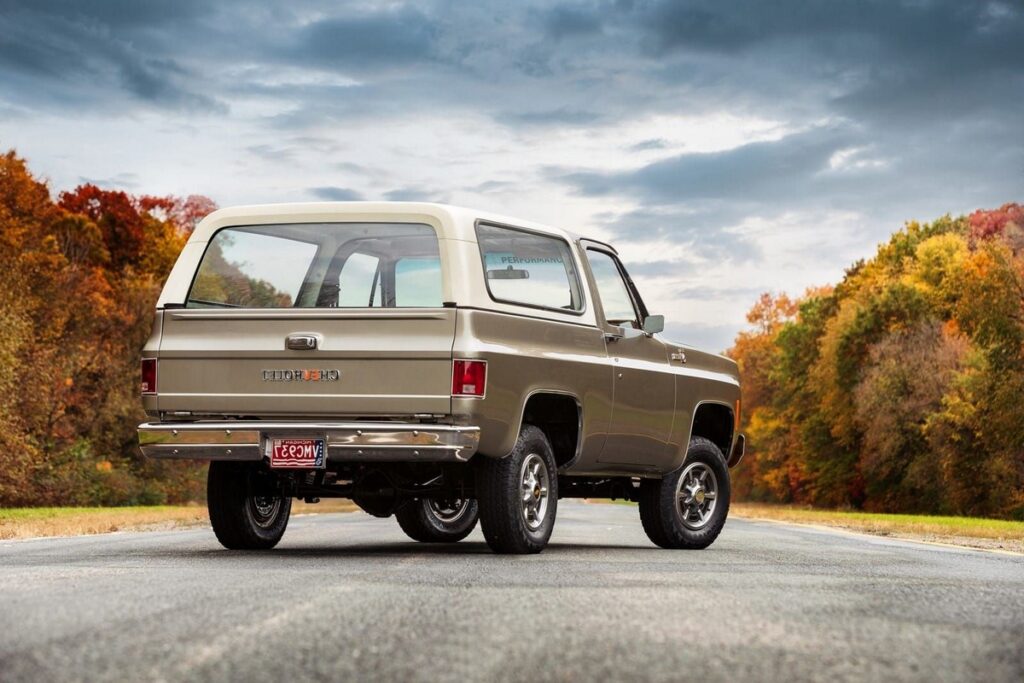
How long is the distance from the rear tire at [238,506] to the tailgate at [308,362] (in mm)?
1010

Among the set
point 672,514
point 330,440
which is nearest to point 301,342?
point 330,440

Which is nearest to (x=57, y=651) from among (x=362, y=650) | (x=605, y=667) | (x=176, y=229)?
(x=362, y=650)

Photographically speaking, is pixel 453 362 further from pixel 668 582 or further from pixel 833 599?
pixel 833 599

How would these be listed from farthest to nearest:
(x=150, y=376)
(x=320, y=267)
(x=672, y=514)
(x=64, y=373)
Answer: (x=64, y=373) < (x=672, y=514) < (x=320, y=267) < (x=150, y=376)

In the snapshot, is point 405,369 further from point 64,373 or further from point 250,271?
point 64,373

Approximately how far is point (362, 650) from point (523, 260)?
5945mm

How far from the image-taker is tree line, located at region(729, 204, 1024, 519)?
138 ft

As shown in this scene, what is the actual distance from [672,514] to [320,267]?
3.65m

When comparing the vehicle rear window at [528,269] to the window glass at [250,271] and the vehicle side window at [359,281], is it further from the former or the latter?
the window glass at [250,271]

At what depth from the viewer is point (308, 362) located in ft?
33.3

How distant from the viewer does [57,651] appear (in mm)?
5266

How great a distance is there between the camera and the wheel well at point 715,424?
13398mm

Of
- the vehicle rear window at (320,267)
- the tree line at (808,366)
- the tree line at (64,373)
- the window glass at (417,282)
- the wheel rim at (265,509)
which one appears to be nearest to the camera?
the window glass at (417,282)

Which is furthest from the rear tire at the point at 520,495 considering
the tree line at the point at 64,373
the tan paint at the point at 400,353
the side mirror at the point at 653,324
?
the tree line at the point at 64,373
